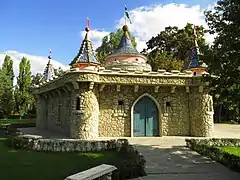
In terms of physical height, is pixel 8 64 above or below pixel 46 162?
above

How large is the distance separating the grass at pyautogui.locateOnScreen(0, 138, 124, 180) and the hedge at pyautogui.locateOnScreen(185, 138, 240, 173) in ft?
12.2

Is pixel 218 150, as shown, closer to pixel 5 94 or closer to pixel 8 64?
pixel 5 94

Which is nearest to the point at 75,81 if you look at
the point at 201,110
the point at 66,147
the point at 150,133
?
the point at 66,147

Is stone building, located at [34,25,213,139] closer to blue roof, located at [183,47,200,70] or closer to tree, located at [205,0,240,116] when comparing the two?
blue roof, located at [183,47,200,70]

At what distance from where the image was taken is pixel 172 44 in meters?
44.1

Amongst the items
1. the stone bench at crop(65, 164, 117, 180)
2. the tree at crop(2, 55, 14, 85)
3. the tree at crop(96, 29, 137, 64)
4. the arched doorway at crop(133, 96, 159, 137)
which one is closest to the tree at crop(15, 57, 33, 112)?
the tree at crop(2, 55, 14, 85)

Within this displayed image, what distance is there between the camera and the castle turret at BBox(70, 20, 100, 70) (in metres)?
19.5

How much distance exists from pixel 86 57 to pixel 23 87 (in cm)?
3435

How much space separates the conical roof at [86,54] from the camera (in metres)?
19.6

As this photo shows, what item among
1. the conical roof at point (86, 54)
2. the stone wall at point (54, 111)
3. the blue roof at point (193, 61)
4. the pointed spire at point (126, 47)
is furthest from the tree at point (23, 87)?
the blue roof at point (193, 61)

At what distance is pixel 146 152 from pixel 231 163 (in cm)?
413

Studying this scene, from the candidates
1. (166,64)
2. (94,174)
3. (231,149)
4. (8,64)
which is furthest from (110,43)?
(94,174)

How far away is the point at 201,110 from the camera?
747 inches

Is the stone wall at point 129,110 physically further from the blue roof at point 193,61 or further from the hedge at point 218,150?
the hedge at point 218,150
